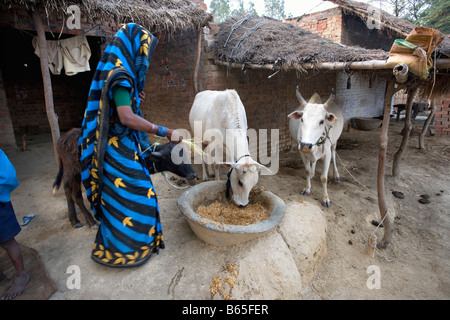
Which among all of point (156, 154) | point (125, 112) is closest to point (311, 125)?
point (156, 154)

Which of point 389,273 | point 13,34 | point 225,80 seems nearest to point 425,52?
point 389,273

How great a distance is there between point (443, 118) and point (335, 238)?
7465 mm

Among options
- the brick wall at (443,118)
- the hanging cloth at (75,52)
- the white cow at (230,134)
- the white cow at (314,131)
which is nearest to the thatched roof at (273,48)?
the white cow at (314,131)

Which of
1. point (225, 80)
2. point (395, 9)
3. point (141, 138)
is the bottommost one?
point (141, 138)

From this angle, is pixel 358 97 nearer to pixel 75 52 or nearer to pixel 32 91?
pixel 75 52

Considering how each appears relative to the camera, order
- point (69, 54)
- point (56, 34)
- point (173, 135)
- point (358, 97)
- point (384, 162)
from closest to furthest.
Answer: point (173, 135), point (384, 162), point (69, 54), point (56, 34), point (358, 97)

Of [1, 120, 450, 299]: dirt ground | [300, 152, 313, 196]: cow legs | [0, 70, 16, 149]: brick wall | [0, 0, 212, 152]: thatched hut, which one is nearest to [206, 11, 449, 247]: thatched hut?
[1, 120, 450, 299]: dirt ground

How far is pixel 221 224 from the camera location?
268cm

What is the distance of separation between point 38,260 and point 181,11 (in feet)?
14.9

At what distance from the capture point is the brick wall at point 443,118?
7891 mm

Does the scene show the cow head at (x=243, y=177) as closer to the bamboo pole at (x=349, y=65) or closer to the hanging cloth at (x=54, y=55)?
the bamboo pole at (x=349, y=65)

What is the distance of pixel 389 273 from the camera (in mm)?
3242

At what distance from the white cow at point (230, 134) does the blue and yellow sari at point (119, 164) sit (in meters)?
1.06
